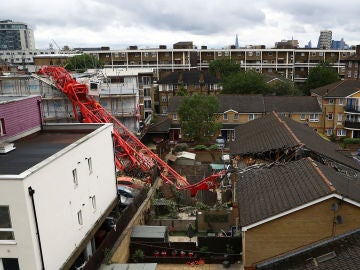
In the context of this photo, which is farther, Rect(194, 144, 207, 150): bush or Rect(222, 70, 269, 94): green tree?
Rect(222, 70, 269, 94): green tree

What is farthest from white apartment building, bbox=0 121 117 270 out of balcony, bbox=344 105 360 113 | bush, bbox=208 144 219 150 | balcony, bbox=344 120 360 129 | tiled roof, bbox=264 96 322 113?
balcony, bbox=344 120 360 129

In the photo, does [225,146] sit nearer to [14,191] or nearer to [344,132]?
[344,132]

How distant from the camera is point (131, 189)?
1032 inches

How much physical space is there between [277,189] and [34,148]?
430 inches

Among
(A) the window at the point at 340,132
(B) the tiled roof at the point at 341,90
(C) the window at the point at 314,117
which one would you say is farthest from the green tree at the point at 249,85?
(A) the window at the point at 340,132

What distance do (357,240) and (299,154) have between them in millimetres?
6323

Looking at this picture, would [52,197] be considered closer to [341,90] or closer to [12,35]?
[341,90]

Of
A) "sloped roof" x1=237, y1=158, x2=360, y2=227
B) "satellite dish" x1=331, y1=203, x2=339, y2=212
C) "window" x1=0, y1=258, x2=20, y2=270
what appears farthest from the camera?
"sloped roof" x1=237, y1=158, x2=360, y2=227

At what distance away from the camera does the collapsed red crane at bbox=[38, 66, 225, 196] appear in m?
30.1

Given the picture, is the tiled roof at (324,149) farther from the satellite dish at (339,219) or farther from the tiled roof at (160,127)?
the tiled roof at (160,127)

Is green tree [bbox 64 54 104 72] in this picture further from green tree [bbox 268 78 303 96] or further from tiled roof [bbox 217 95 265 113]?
green tree [bbox 268 78 303 96]

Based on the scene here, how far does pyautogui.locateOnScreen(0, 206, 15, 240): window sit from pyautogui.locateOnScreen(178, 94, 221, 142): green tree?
106 ft

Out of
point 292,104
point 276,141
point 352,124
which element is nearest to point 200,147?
point 292,104

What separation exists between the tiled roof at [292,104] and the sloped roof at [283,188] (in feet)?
111
